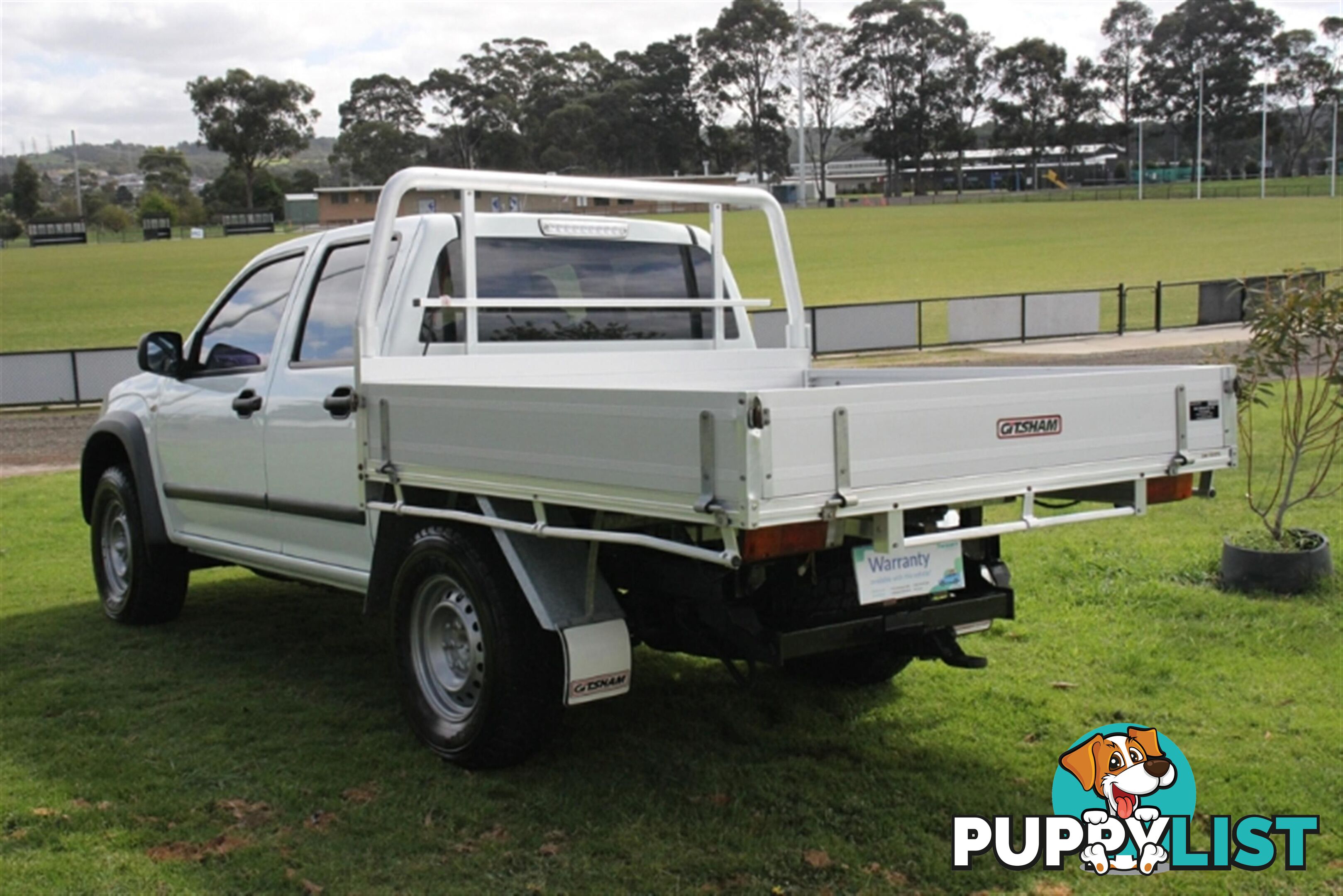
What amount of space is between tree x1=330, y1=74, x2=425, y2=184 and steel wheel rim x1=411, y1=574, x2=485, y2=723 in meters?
90.5

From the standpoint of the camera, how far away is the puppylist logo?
4113 millimetres

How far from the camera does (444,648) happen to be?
16.8 ft

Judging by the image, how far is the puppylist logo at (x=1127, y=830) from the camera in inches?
162

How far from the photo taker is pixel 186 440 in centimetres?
687

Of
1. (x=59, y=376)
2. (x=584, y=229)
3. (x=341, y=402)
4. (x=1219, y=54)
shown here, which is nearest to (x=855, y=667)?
(x=584, y=229)

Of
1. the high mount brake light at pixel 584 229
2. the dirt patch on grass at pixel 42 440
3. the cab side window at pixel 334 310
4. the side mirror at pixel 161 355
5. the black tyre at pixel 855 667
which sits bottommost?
the dirt patch on grass at pixel 42 440

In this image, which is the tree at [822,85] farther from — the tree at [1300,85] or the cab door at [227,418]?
the cab door at [227,418]

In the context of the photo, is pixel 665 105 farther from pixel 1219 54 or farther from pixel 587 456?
pixel 587 456

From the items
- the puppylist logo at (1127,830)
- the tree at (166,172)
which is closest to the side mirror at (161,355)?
the puppylist logo at (1127,830)

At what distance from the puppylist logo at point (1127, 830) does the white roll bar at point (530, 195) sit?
2724 millimetres

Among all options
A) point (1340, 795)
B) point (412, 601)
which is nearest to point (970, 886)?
point (1340, 795)

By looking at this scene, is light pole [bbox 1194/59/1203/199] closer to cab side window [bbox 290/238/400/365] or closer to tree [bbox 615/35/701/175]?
tree [bbox 615/35/701/175]

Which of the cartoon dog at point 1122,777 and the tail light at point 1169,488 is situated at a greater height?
the tail light at point 1169,488

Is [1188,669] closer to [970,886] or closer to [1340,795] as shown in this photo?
[1340,795]
